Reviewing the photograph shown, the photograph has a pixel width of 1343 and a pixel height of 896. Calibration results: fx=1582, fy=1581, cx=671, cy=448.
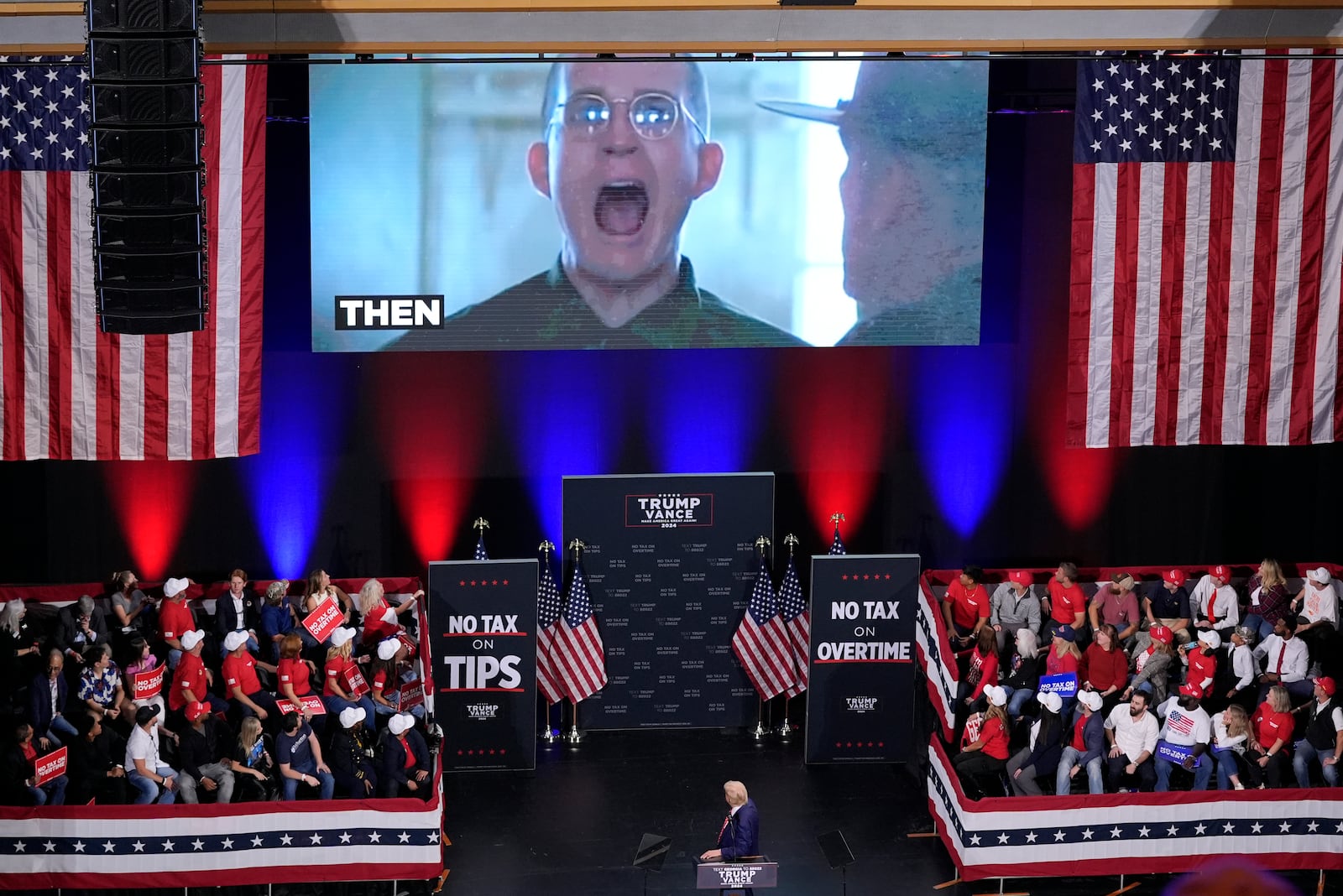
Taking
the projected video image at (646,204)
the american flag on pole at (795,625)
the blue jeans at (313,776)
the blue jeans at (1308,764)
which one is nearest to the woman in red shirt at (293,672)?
the blue jeans at (313,776)

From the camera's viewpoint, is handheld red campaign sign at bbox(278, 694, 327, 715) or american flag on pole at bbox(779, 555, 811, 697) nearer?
handheld red campaign sign at bbox(278, 694, 327, 715)

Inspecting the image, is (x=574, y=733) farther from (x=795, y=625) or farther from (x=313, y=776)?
(x=313, y=776)

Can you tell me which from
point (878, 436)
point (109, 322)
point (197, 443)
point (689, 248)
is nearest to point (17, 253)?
point (197, 443)

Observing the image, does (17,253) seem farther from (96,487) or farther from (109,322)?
(109,322)

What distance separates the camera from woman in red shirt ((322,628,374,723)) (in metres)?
13.2

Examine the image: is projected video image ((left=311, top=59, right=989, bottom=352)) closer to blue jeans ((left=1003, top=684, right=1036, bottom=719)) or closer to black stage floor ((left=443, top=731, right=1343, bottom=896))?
blue jeans ((left=1003, top=684, right=1036, bottom=719))

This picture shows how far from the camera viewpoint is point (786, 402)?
50.6ft

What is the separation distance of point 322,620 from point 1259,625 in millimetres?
8501

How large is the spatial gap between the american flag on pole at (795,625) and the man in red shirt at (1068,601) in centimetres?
230

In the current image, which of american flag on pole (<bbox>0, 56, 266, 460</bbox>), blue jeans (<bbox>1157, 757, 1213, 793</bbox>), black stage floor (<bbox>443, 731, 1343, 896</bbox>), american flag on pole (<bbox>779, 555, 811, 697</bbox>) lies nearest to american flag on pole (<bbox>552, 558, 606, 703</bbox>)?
black stage floor (<bbox>443, 731, 1343, 896</bbox>)

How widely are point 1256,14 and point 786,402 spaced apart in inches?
217

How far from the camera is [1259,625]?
47.9ft

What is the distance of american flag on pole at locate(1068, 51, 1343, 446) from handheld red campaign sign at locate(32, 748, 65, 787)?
9130mm

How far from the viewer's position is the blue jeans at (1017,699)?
44.8 feet
